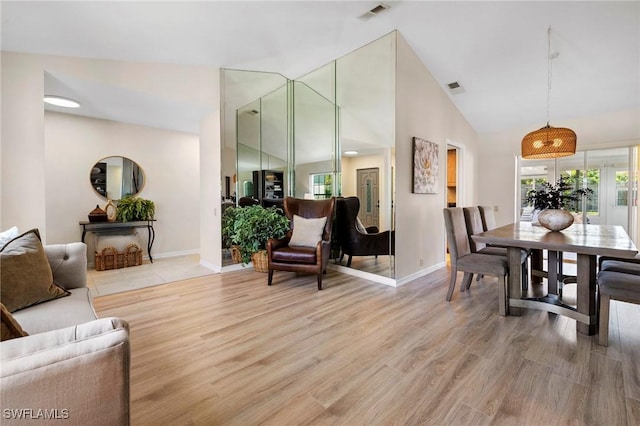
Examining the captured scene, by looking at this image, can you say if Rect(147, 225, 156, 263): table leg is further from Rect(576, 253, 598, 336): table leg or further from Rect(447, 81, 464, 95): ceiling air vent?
Rect(576, 253, 598, 336): table leg

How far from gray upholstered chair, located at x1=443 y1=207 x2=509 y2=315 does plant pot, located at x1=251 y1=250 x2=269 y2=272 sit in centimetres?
247

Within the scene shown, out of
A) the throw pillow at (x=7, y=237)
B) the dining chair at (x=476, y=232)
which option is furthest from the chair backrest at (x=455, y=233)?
the throw pillow at (x=7, y=237)

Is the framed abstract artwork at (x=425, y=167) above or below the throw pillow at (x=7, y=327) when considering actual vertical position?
above

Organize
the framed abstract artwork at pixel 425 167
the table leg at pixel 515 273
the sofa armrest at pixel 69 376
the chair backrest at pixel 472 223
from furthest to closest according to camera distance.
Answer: the framed abstract artwork at pixel 425 167 → the chair backrest at pixel 472 223 → the table leg at pixel 515 273 → the sofa armrest at pixel 69 376

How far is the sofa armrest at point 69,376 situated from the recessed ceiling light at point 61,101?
4.22 metres

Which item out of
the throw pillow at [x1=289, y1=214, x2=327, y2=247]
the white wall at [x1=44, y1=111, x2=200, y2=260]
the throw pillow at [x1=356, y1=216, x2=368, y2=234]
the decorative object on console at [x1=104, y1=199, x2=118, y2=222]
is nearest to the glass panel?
the throw pillow at [x1=356, y1=216, x2=368, y2=234]

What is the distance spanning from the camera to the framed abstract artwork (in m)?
3.82

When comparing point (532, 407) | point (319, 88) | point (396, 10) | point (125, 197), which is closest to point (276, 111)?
point (319, 88)

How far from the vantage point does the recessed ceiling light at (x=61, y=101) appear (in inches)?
139

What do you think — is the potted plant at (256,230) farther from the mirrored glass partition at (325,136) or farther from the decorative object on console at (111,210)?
the decorative object on console at (111,210)

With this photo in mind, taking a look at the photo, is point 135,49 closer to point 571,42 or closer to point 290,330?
point 290,330

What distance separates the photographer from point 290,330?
92.7 inches

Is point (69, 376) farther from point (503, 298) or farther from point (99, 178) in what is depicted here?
point (99, 178)

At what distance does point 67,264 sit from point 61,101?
9.54 feet
